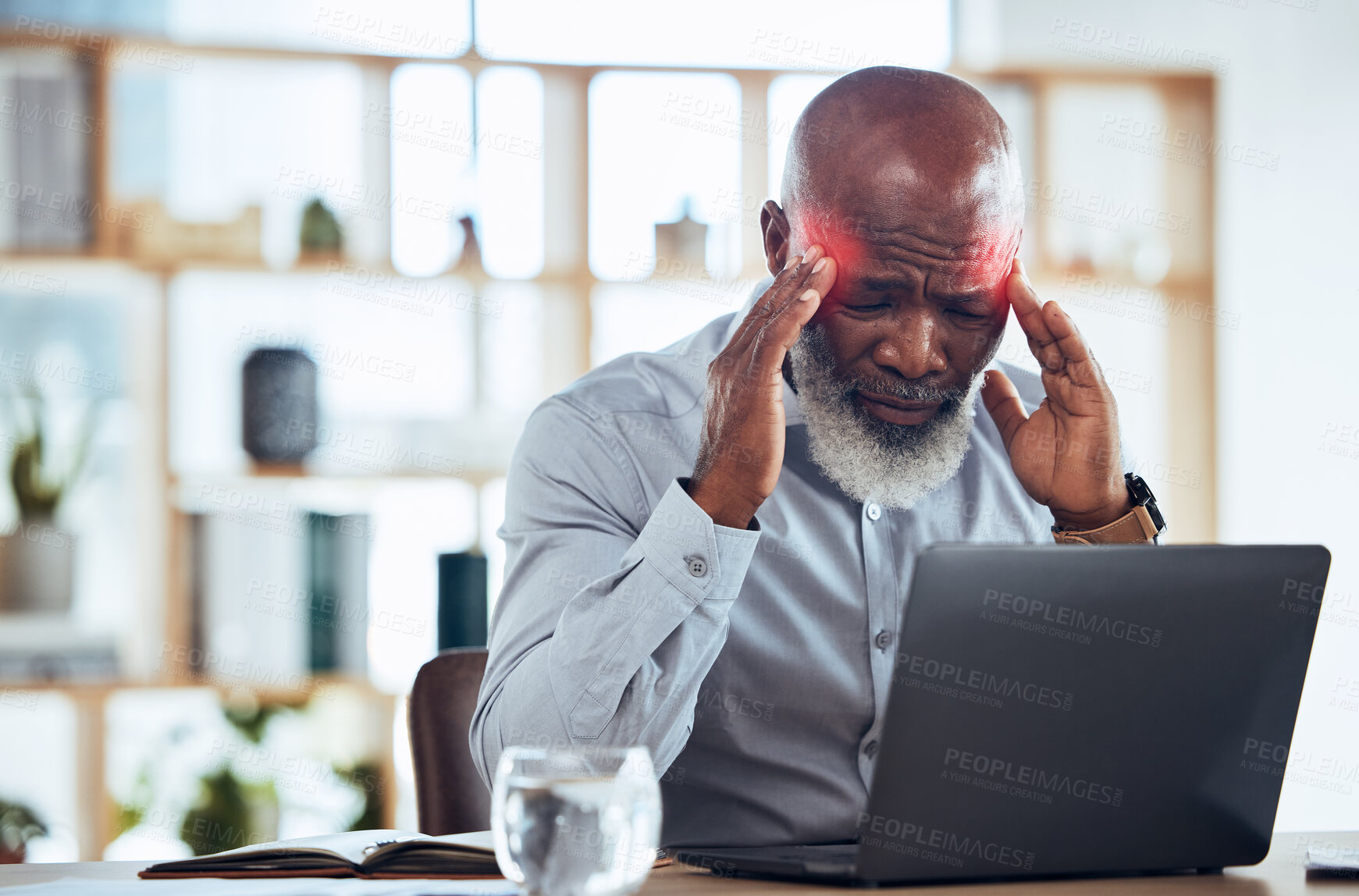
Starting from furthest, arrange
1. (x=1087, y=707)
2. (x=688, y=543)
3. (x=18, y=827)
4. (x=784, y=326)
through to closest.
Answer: (x=18, y=827) < (x=784, y=326) < (x=688, y=543) < (x=1087, y=707)

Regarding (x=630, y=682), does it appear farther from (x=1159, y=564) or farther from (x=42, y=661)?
(x=42, y=661)

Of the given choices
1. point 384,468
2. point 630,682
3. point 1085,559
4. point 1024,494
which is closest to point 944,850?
point 1085,559

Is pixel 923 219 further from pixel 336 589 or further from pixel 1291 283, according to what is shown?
pixel 1291 283

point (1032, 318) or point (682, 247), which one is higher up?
point (682, 247)

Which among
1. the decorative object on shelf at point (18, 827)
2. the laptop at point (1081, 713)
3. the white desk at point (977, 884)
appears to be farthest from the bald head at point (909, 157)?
the decorative object on shelf at point (18, 827)

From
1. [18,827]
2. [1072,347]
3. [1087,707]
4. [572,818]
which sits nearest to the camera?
[572,818]

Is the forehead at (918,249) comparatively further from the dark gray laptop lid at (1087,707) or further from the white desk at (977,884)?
the white desk at (977,884)

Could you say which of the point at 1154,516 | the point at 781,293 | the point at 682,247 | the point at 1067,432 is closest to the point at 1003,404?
the point at 1067,432

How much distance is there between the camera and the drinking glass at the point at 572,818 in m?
0.66

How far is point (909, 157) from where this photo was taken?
128 cm

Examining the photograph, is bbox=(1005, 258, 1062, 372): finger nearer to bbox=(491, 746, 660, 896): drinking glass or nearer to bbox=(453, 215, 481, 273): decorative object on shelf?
bbox=(491, 746, 660, 896): drinking glass

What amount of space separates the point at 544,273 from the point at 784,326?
1.75 metres

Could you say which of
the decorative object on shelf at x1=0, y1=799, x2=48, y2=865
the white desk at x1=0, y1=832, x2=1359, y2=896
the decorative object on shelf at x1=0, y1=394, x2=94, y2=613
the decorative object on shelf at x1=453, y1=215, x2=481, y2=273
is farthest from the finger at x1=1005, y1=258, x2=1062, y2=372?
the decorative object on shelf at x1=0, y1=799, x2=48, y2=865

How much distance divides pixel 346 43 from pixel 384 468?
1043mm
